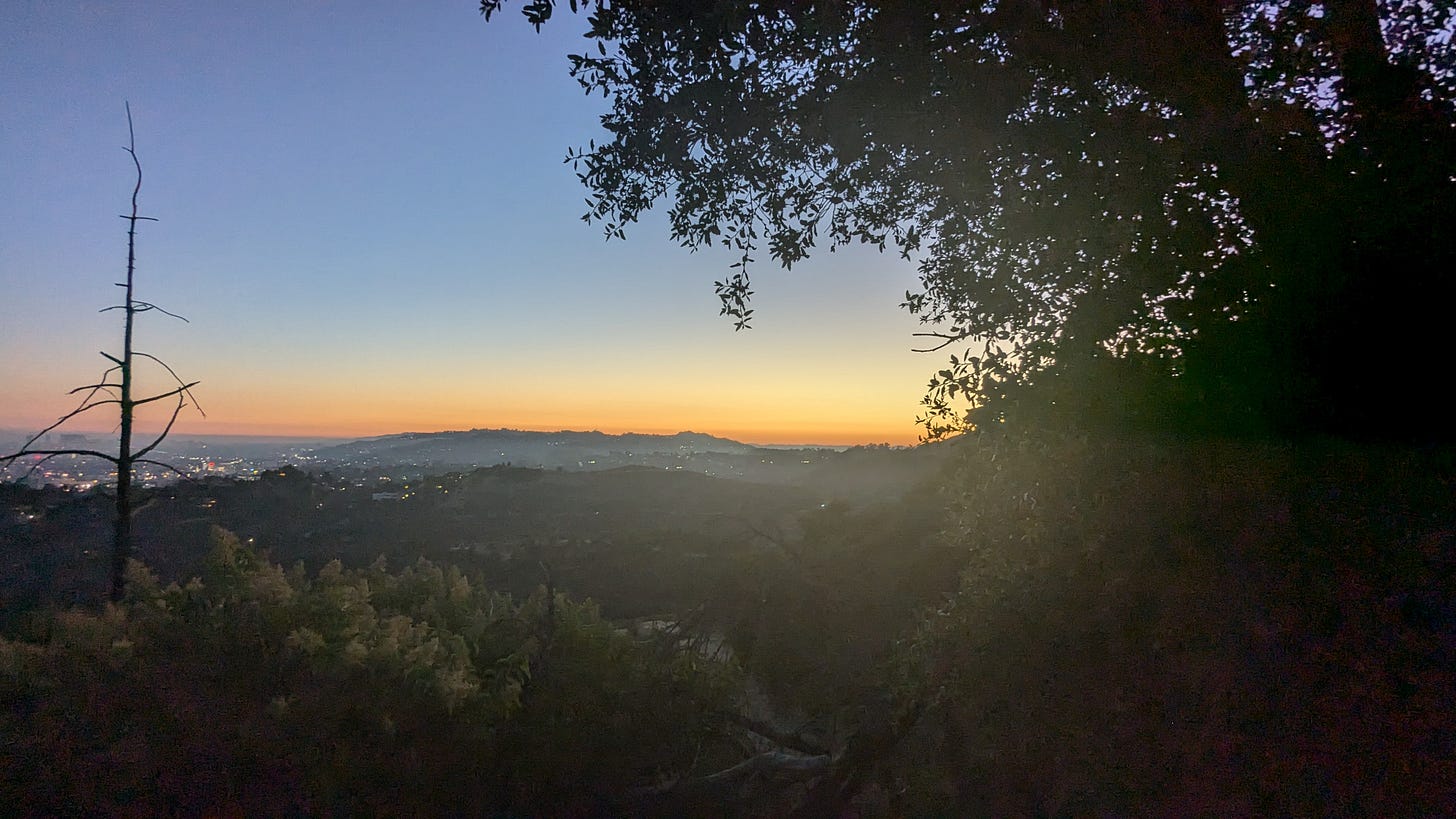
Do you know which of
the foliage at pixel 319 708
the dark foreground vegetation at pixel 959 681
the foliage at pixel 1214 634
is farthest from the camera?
the foliage at pixel 319 708

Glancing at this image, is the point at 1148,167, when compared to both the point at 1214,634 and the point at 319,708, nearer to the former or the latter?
the point at 1214,634

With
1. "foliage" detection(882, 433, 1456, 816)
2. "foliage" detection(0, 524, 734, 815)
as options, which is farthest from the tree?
"foliage" detection(0, 524, 734, 815)

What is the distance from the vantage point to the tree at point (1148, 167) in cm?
438

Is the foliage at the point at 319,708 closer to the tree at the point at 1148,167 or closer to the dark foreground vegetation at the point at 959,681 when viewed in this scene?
the dark foreground vegetation at the point at 959,681

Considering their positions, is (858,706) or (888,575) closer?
(858,706)

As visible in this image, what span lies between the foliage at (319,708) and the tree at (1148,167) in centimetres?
471

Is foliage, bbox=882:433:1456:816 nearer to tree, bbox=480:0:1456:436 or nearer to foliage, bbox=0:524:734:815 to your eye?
tree, bbox=480:0:1456:436

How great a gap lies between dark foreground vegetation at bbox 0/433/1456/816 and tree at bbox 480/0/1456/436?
54 cm

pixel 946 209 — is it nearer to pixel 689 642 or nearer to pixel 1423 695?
pixel 1423 695

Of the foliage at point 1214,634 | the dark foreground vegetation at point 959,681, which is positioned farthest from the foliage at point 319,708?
the foliage at point 1214,634

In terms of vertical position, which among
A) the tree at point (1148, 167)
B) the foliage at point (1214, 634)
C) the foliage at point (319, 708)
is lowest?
the foliage at point (319, 708)

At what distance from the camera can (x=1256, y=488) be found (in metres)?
4.27

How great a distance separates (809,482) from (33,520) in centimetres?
7611

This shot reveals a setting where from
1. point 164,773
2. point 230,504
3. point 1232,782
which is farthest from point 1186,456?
point 230,504
